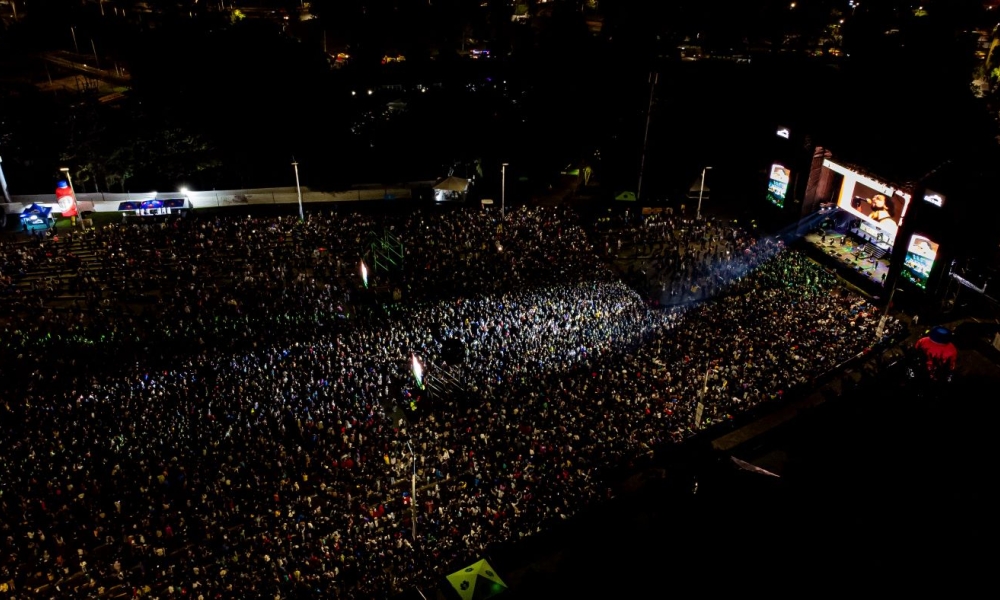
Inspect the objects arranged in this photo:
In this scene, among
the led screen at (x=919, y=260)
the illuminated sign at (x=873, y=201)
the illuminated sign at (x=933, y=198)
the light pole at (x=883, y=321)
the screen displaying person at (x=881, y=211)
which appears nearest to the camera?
the light pole at (x=883, y=321)

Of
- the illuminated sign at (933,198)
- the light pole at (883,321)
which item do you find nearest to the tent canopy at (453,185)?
the light pole at (883,321)

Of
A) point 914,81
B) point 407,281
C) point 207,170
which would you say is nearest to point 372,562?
point 407,281

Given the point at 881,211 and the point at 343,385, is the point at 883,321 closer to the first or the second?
the point at 881,211

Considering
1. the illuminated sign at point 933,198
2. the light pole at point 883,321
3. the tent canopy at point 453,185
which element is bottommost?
the light pole at point 883,321

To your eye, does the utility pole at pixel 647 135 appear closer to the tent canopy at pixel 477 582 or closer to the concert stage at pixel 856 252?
the concert stage at pixel 856 252

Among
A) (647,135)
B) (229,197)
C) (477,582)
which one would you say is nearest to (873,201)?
(647,135)

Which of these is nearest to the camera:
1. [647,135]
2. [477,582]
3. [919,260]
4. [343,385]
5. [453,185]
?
[477,582]
